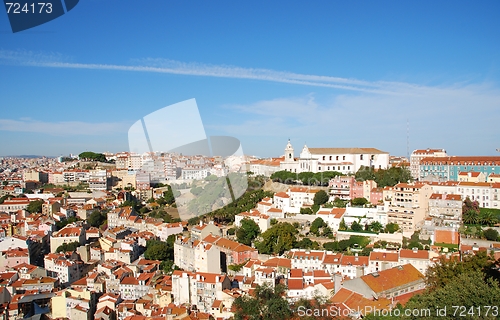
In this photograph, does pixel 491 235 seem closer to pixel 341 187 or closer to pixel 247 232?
pixel 341 187

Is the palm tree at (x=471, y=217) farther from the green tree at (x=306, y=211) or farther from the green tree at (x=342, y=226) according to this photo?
the green tree at (x=306, y=211)

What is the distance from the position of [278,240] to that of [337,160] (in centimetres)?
787

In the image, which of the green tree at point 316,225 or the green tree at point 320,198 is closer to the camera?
the green tree at point 316,225

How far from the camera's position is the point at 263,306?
270 inches

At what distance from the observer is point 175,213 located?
54.0 ft

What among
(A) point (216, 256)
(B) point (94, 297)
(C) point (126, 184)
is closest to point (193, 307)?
(A) point (216, 256)

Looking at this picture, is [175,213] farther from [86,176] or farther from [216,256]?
[86,176]

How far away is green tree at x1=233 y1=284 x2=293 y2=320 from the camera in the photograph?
6.47m

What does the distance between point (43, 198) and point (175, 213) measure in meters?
7.22

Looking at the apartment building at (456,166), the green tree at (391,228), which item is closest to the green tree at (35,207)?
the green tree at (391,228)

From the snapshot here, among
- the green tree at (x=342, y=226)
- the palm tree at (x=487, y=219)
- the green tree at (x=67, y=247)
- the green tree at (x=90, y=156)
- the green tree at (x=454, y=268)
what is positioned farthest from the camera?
the green tree at (x=90, y=156)

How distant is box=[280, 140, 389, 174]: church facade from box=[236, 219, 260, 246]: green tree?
6.13 metres

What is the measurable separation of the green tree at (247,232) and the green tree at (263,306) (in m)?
3.93

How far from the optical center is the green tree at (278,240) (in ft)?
34.5
